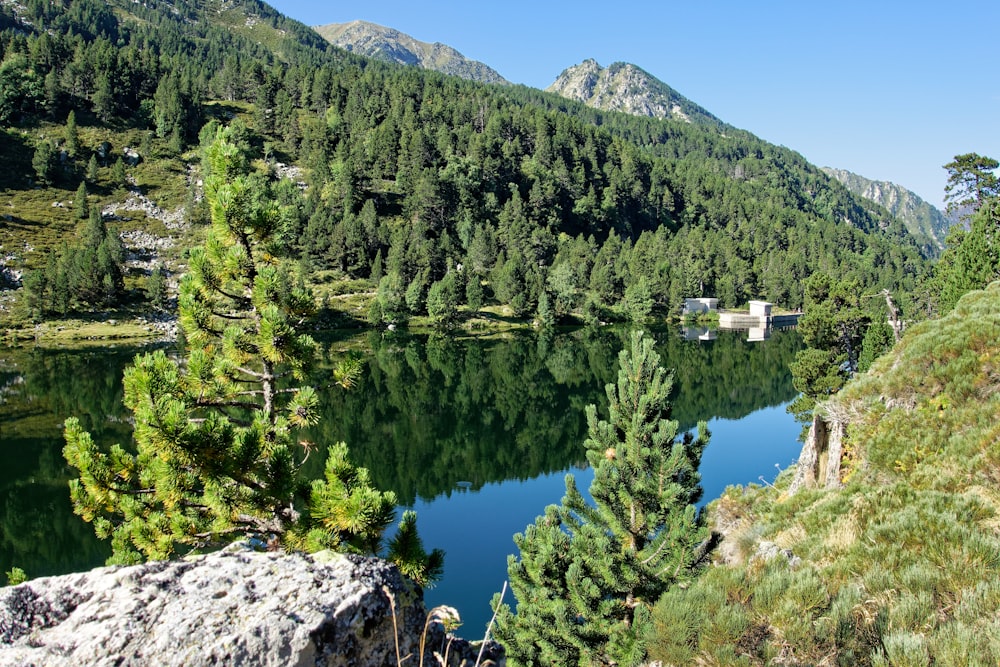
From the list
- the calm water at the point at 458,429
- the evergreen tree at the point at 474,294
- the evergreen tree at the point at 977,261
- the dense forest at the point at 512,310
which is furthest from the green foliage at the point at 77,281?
the evergreen tree at the point at 977,261

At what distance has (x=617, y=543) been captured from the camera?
46.8ft

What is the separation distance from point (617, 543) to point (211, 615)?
12.0m

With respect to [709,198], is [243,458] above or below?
below

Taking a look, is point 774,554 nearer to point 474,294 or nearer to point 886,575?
point 886,575

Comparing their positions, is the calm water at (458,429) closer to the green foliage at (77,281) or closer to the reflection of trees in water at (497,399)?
the reflection of trees in water at (497,399)

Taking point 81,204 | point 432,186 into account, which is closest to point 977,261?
point 432,186

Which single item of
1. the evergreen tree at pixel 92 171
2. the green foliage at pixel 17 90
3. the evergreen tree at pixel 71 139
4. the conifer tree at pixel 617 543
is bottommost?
the conifer tree at pixel 617 543

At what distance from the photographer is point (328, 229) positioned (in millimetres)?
101438

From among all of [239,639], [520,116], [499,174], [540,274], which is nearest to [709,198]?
[520,116]

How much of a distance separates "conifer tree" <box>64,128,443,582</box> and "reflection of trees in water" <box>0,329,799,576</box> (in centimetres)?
1256

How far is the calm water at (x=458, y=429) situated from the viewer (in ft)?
88.9

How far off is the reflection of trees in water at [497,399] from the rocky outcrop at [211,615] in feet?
95.1

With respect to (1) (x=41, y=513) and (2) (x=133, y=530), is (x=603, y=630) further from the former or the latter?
(1) (x=41, y=513)

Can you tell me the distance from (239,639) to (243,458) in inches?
141
